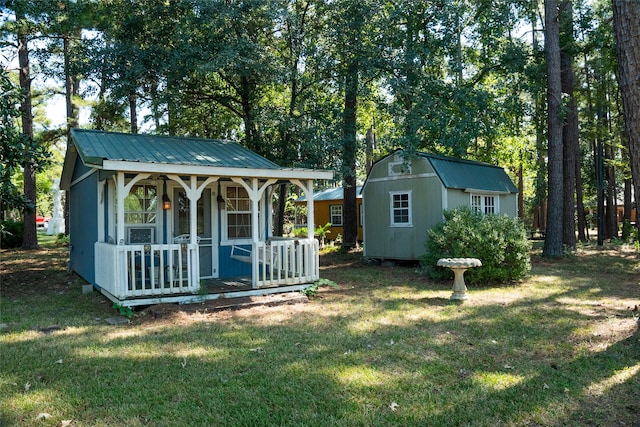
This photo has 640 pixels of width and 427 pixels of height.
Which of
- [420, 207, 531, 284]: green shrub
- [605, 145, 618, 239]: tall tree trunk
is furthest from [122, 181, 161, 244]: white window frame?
[605, 145, 618, 239]: tall tree trunk

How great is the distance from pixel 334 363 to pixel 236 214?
5.50m

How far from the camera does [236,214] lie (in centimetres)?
969

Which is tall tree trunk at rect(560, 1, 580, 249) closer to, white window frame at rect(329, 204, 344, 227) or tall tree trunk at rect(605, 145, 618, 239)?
tall tree trunk at rect(605, 145, 618, 239)

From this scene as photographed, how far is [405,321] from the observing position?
6637 millimetres

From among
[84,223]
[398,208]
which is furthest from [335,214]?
[84,223]

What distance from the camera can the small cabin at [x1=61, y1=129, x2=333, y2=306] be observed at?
24.3 feet

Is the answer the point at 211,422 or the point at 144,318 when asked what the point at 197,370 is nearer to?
the point at 211,422

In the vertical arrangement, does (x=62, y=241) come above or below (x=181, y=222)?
below

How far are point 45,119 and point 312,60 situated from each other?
18004mm

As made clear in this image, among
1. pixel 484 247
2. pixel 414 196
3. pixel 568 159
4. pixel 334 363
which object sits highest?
pixel 568 159

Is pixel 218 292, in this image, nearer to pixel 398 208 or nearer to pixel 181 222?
pixel 181 222

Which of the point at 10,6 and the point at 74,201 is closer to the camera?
the point at 10,6

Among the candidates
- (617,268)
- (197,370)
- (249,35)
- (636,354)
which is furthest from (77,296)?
(617,268)

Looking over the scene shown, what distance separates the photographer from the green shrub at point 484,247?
9.62 meters
